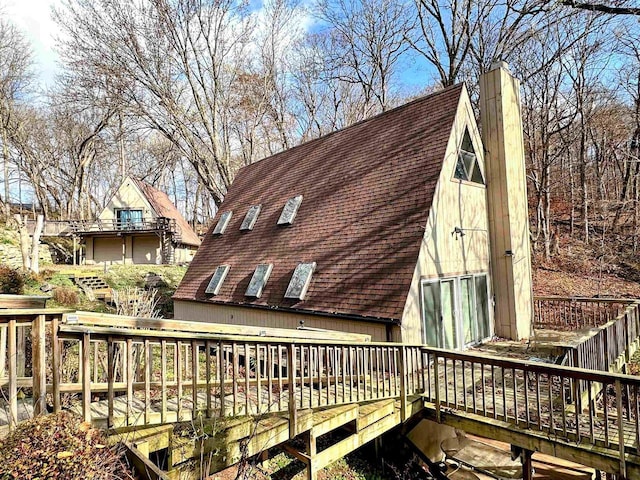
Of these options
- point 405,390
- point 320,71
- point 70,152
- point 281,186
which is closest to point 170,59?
point 281,186

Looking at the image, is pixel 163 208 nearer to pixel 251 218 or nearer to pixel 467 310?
pixel 251 218

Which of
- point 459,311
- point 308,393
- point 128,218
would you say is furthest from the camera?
point 128,218

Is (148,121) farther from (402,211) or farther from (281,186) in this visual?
(402,211)

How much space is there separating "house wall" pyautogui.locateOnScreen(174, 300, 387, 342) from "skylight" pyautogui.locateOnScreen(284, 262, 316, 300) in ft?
1.61

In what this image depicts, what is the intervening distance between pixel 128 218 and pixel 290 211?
860 inches

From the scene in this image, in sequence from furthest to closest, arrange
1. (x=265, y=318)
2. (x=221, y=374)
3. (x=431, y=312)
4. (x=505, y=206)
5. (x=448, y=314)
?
1. (x=505, y=206)
2. (x=265, y=318)
3. (x=448, y=314)
4. (x=431, y=312)
5. (x=221, y=374)

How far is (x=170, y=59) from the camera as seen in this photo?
16891 mm

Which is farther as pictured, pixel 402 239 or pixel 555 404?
pixel 402 239

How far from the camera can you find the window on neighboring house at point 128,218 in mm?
28078

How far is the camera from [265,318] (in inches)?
399

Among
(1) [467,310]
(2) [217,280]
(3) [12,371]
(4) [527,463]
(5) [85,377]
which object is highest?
(2) [217,280]

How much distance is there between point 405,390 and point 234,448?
3.09 metres

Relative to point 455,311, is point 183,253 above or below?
above

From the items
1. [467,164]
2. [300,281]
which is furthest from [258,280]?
[467,164]
